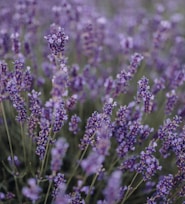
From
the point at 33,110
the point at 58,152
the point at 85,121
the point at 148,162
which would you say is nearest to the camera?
the point at 58,152

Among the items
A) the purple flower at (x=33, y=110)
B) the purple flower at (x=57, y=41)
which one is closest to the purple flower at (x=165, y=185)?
the purple flower at (x=33, y=110)

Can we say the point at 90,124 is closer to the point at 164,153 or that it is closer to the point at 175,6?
the point at 164,153

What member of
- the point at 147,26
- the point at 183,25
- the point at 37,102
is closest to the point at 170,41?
the point at 147,26

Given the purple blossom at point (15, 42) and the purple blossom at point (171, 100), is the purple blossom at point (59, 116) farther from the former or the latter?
the purple blossom at point (171, 100)

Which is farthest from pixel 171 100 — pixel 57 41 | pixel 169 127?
pixel 57 41

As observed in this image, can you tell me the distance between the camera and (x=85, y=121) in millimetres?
3328

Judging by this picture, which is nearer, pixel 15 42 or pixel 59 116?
pixel 59 116

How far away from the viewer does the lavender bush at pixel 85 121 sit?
2.12 meters

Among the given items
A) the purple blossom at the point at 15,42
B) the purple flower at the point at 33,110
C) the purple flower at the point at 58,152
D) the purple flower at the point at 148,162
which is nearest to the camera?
the purple flower at the point at 58,152

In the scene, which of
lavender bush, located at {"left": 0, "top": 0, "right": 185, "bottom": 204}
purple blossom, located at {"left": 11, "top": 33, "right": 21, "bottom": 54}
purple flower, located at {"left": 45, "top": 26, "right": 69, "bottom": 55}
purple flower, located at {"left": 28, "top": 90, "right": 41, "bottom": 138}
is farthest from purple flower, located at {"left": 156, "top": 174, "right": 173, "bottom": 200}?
purple blossom, located at {"left": 11, "top": 33, "right": 21, "bottom": 54}

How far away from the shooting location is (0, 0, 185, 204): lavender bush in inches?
83.5

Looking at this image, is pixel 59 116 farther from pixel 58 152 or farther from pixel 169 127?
pixel 169 127

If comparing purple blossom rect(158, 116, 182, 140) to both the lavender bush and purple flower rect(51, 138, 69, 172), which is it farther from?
purple flower rect(51, 138, 69, 172)

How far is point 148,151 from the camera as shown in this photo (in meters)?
2.09
